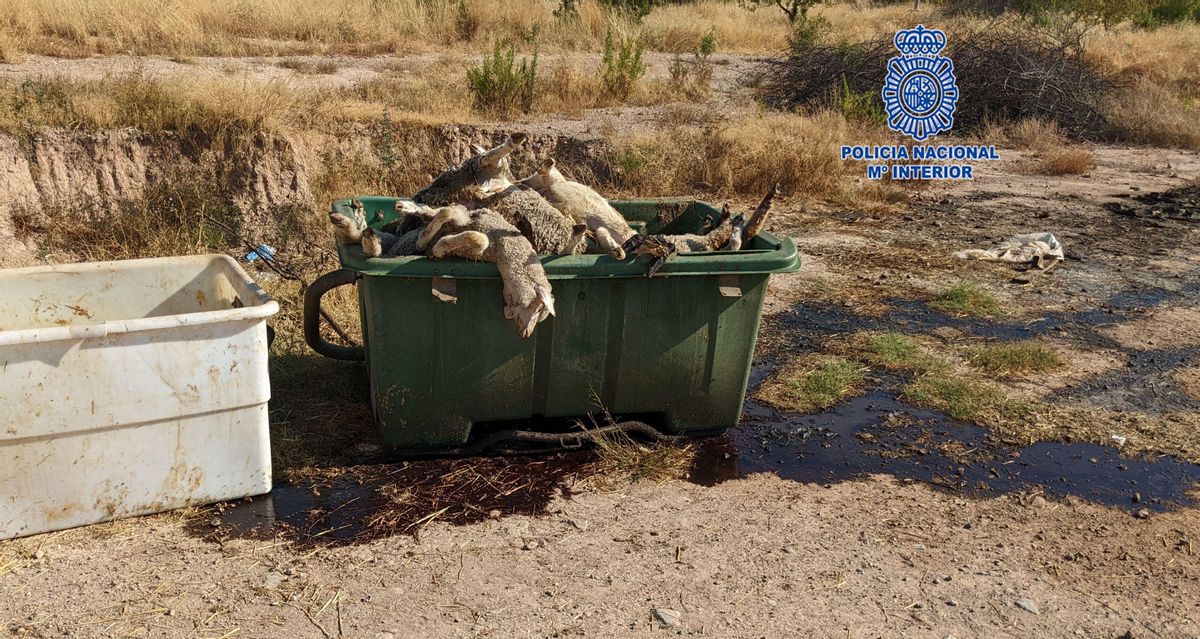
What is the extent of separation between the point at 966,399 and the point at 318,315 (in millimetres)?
3301

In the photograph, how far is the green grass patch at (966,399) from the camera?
476 centimetres

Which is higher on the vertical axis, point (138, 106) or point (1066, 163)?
point (138, 106)

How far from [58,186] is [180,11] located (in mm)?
6625

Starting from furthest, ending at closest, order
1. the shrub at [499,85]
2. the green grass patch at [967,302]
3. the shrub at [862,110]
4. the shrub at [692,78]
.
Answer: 1. the shrub at [692,78]
2. the shrub at [862,110]
3. the shrub at [499,85]
4. the green grass patch at [967,302]

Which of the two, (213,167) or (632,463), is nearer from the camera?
(632,463)

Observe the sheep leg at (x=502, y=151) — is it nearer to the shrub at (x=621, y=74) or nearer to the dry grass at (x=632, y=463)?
the dry grass at (x=632, y=463)

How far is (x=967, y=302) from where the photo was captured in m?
6.39

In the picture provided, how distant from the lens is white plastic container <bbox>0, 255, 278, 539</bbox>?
3.17m

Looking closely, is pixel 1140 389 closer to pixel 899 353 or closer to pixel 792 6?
pixel 899 353

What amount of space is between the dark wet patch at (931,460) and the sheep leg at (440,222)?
1.50 meters

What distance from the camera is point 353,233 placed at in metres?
3.74

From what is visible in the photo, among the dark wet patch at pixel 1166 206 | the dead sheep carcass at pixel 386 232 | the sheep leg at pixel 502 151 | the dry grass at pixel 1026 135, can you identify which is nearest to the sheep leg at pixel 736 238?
the sheep leg at pixel 502 151

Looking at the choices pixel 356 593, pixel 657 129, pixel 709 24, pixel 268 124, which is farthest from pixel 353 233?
pixel 709 24

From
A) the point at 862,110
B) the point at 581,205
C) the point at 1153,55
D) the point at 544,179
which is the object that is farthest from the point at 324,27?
the point at 1153,55
